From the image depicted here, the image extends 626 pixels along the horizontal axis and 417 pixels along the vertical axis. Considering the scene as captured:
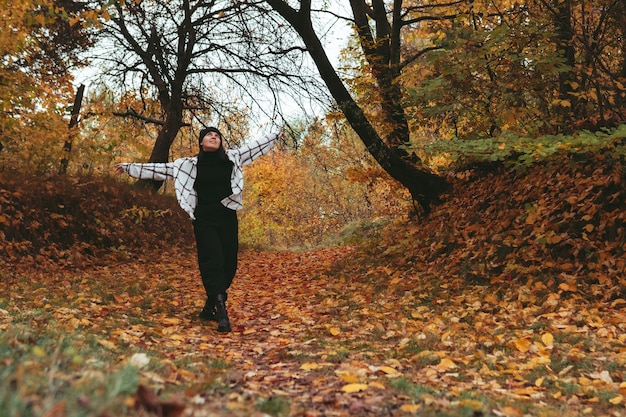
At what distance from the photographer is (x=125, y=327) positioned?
15.5ft

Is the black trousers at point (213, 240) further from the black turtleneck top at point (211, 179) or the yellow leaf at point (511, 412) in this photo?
the yellow leaf at point (511, 412)

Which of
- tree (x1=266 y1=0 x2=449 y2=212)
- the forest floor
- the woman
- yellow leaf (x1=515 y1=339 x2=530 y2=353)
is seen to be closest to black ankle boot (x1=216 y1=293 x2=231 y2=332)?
the woman

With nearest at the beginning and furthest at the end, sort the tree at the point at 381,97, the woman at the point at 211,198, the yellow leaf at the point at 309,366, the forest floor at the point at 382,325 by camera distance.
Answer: the forest floor at the point at 382,325 → the yellow leaf at the point at 309,366 → the woman at the point at 211,198 → the tree at the point at 381,97

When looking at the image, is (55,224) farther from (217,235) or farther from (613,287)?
(613,287)

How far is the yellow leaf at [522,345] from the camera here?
4.01m

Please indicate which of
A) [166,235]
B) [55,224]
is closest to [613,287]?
[55,224]

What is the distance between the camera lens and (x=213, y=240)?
512 cm

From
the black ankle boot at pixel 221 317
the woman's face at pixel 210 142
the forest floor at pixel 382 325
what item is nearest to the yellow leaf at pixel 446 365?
the forest floor at pixel 382 325

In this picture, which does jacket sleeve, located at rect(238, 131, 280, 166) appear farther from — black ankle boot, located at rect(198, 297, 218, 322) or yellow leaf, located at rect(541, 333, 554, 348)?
yellow leaf, located at rect(541, 333, 554, 348)

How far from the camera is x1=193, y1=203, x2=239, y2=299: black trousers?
5.11 m

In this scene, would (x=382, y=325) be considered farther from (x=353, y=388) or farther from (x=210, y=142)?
(x=210, y=142)

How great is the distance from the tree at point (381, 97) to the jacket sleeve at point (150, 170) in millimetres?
4247

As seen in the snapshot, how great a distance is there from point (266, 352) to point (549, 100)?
21.5ft

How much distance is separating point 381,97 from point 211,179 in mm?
4724
